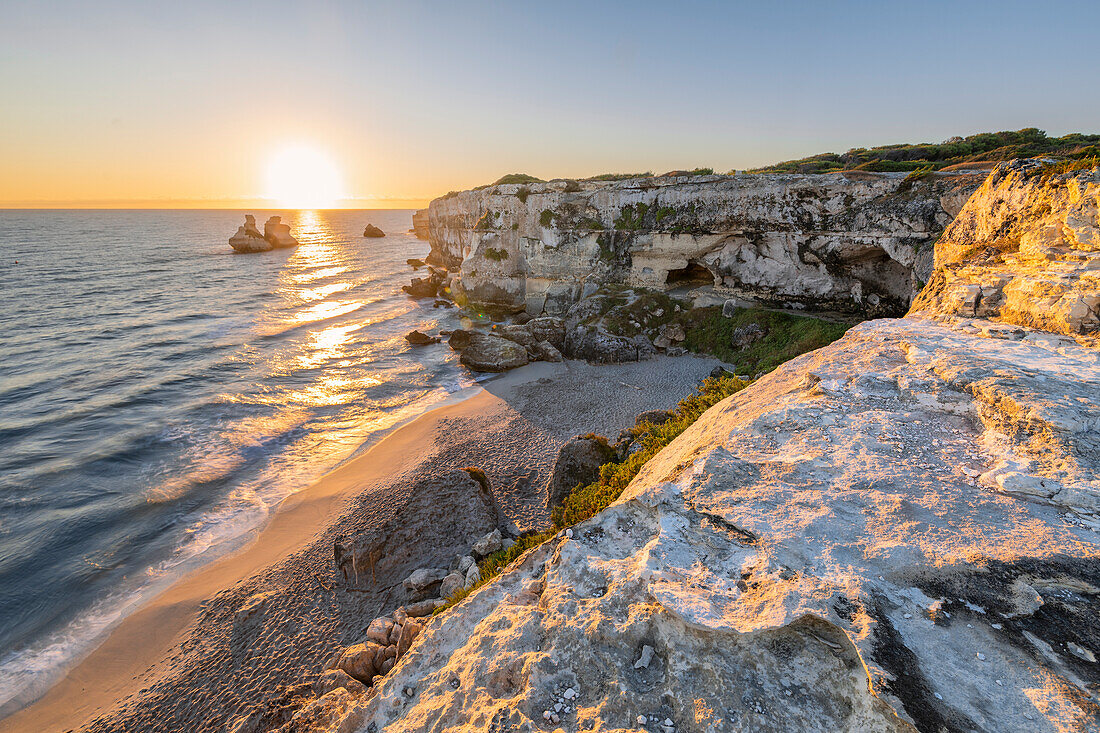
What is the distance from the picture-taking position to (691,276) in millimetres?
31047

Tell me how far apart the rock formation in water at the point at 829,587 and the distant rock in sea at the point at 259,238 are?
96440 millimetres

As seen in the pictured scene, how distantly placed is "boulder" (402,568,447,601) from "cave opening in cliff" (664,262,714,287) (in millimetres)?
24685

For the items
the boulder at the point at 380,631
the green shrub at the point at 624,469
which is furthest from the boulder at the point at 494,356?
the boulder at the point at 380,631

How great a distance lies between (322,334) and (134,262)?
53968 millimetres

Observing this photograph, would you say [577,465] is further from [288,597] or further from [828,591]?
[828,591]

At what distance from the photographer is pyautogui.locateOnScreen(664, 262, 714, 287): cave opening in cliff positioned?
99.7ft

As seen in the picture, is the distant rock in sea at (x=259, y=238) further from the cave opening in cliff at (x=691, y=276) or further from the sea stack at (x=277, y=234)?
the cave opening in cliff at (x=691, y=276)

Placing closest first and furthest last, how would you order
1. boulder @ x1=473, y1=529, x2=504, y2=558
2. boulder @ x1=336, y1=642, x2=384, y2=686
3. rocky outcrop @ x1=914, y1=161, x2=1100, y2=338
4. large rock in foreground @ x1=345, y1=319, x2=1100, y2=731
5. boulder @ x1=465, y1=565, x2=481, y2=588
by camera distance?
large rock in foreground @ x1=345, y1=319, x2=1100, y2=731, rocky outcrop @ x1=914, y1=161, x2=1100, y2=338, boulder @ x1=336, y1=642, x2=384, y2=686, boulder @ x1=465, y1=565, x2=481, y2=588, boulder @ x1=473, y1=529, x2=504, y2=558

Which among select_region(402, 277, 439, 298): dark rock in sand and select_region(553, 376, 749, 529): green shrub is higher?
select_region(402, 277, 439, 298): dark rock in sand

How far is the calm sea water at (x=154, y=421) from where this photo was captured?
477 inches

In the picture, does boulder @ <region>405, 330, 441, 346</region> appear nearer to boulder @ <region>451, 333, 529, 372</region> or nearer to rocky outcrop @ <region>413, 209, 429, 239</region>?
boulder @ <region>451, 333, 529, 372</region>

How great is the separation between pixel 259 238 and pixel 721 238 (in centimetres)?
8994

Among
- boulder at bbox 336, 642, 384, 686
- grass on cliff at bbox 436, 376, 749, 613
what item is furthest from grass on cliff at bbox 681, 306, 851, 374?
boulder at bbox 336, 642, 384, 686

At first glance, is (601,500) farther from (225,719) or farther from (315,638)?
(225,719)
